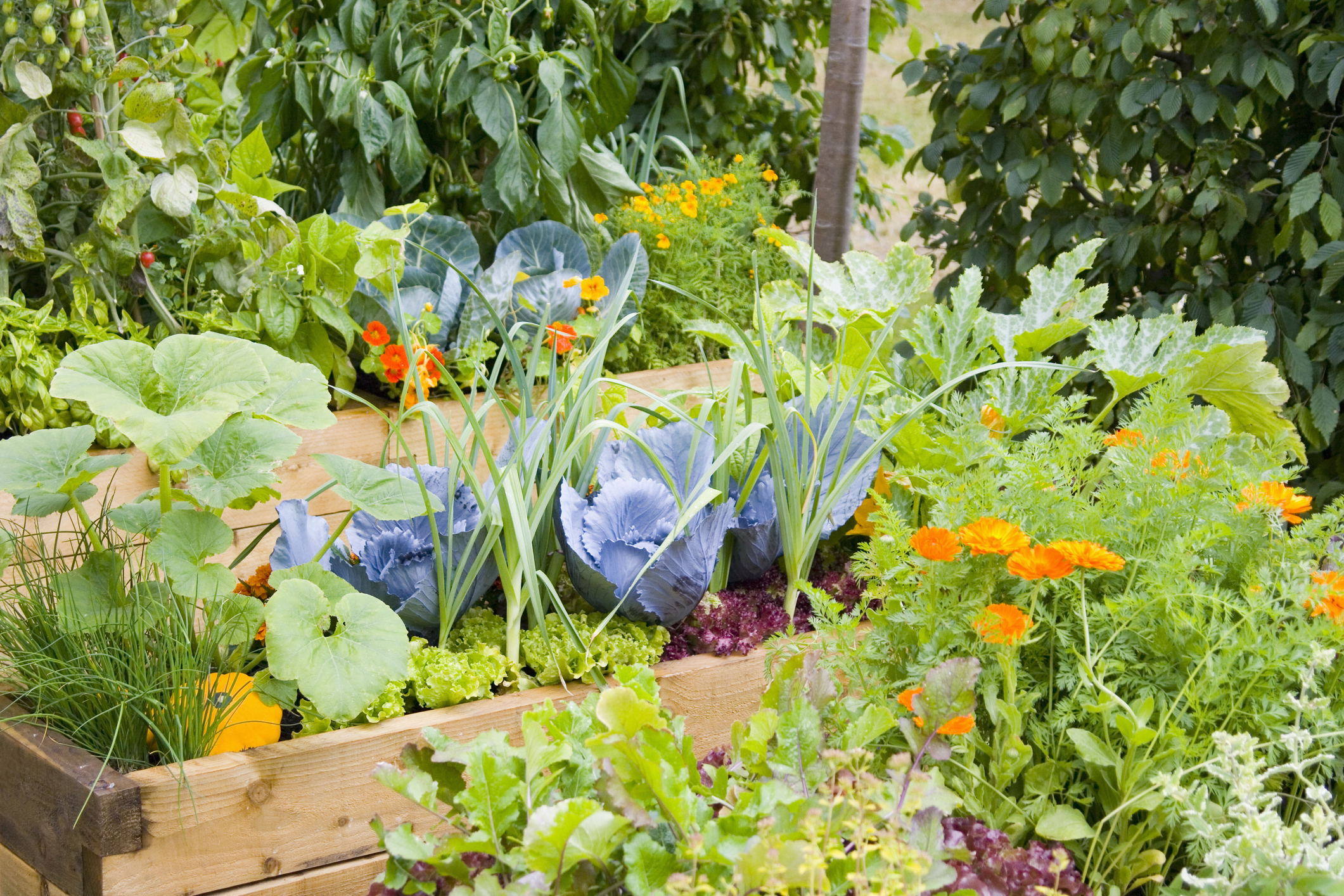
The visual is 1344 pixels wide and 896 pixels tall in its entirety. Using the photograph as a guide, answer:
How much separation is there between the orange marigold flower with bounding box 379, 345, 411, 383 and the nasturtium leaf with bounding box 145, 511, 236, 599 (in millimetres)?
662

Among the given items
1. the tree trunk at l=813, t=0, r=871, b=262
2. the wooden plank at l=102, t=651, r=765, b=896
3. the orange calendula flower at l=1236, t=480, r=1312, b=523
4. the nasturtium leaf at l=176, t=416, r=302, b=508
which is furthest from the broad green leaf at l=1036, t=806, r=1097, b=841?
the tree trunk at l=813, t=0, r=871, b=262

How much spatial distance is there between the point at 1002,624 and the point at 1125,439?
45cm

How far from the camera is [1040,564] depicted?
37.0 inches

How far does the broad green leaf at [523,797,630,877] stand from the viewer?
0.82 meters

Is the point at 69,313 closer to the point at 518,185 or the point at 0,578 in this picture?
the point at 0,578

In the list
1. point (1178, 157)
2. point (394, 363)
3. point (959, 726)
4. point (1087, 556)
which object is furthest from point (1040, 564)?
point (1178, 157)

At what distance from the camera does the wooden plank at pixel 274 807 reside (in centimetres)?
115

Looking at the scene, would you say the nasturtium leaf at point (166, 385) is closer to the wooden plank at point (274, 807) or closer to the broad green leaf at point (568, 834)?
the wooden plank at point (274, 807)

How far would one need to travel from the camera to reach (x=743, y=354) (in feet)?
5.77

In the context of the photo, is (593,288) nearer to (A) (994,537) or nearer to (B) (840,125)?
(B) (840,125)

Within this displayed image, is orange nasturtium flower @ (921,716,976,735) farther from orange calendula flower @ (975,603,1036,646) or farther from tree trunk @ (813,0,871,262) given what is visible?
tree trunk @ (813,0,871,262)

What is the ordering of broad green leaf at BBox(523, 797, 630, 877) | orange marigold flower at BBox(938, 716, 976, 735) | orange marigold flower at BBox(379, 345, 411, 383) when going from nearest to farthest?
1. broad green leaf at BBox(523, 797, 630, 877)
2. orange marigold flower at BBox(938, 716, 976, 735)
3. orange marigold flower at BBox(379, 345, 411, 383)

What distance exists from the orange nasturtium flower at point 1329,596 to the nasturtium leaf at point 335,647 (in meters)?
0.90

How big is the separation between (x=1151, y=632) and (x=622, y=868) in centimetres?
56
